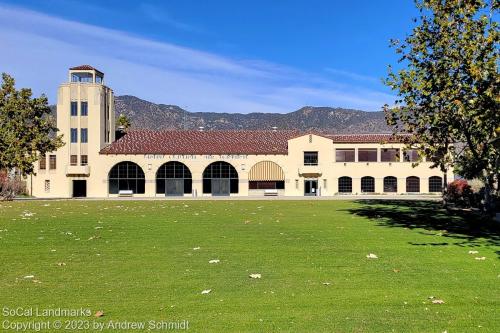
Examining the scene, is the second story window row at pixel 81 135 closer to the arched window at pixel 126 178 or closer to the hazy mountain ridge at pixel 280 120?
the arched window at pixel 126 178

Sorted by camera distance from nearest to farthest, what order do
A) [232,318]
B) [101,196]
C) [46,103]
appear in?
[232,318] → [46,103] → [101,196]

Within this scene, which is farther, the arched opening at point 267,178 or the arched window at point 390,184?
the arched opening at point 267,178

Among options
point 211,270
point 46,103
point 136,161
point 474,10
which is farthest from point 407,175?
point 211,270

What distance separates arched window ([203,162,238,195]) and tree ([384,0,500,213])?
152ft

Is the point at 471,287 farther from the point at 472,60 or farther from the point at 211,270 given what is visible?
the point at 472,60

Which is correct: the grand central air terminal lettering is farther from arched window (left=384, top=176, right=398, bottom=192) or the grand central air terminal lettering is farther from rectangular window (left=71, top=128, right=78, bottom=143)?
arched window (left=384, top=176, right=398, bottom=192)

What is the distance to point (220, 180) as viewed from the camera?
69.6 metres

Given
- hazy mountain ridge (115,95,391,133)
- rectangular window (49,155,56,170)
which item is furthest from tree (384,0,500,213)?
hazy mountain ridge (115,95,391,133)

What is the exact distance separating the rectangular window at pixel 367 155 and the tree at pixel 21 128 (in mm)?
37522

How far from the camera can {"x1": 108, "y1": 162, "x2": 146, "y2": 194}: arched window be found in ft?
225

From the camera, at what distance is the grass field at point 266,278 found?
8.13m

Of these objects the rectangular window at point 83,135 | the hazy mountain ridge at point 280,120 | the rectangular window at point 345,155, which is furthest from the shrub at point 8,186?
the hazy mountain ridge at point 280,120

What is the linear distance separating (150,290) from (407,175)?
63029 millimetres

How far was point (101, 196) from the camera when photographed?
222 ft
